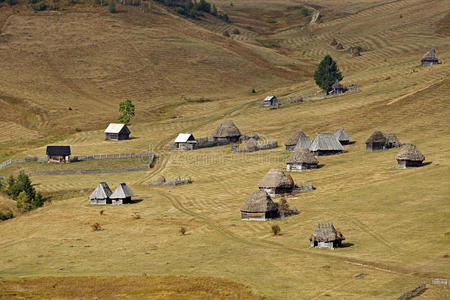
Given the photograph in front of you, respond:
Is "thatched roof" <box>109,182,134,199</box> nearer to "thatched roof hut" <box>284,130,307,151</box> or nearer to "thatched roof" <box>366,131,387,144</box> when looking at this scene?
"thatched roof hut" <box>284,130,307,151</box>

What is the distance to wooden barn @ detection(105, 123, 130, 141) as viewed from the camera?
5482 inches

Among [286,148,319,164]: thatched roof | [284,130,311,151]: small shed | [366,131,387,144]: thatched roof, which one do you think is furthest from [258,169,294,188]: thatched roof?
[284,130,311,151]: small shed

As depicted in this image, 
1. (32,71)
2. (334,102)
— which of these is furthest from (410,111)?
(32,71)

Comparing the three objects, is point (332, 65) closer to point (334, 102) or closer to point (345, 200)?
point (334, 102)

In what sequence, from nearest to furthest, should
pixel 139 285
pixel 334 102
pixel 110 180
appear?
1. pixel 139 285
2. pixel 110 180
3. pixel 334 102

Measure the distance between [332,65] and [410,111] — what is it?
37.9 meters

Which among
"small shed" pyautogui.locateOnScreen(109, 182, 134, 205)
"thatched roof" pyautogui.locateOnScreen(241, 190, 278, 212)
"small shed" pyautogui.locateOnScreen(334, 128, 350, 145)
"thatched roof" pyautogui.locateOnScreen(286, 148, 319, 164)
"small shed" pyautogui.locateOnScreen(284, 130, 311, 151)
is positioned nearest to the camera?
"thatched roof" pyautogui.locateOnScreen(241, 190, 278, 212)

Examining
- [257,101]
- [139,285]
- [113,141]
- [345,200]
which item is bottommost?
[139,285]

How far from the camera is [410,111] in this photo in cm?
13025

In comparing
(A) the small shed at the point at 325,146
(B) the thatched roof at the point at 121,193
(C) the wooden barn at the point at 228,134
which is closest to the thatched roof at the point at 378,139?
(A) the small shed at the point at 325,146

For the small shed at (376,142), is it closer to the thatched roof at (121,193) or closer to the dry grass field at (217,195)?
the dry grass field at (217,195)

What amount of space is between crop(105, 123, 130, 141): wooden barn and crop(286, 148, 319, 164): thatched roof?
151ft

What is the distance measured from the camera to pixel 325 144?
366 ft

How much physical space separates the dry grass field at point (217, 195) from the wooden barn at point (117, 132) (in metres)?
1.85
